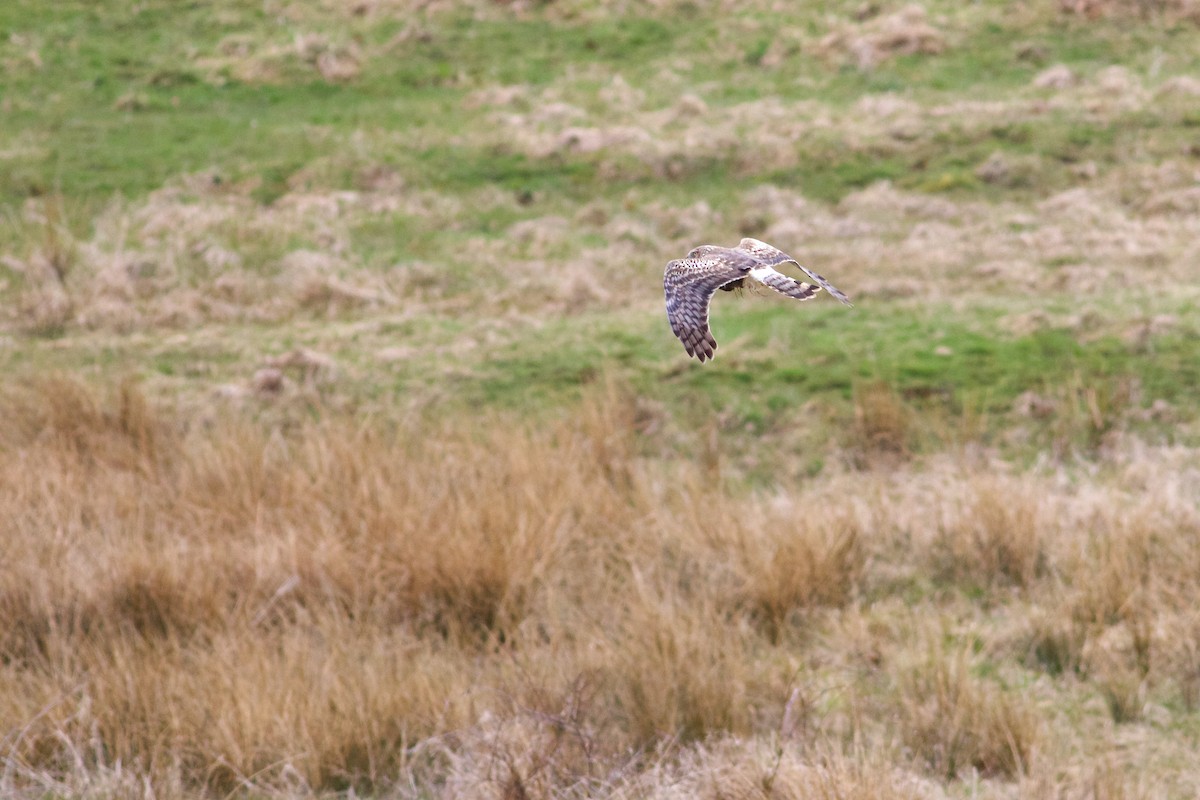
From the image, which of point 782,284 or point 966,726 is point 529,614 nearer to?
point 966,726

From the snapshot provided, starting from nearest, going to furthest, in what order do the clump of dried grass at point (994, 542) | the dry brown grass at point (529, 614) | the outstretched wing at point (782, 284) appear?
the outstretched wing at point (782, 284)
the dry brown grass at point (529, 614)
the clump of dried grass at point (994, 542)

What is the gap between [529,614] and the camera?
6578 mm

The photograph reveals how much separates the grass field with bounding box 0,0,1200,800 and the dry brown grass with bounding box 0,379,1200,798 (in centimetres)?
3

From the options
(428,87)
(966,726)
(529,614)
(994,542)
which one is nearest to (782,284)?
(966,726)

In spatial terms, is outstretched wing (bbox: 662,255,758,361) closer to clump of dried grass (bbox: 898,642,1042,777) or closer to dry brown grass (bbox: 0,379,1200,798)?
dry brown grass (bbox: 0,379,1200,798)

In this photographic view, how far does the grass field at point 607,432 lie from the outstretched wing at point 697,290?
2625 millimetres

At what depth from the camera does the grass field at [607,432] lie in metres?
5.44

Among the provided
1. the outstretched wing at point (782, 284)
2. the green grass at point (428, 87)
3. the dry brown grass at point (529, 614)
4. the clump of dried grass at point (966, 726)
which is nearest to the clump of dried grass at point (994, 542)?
the dry brown grass at point (529, 614)

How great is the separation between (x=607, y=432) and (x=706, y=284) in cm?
609

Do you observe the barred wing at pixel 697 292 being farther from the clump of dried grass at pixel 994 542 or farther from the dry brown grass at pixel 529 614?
the clump of dried grass at pixel 994 542

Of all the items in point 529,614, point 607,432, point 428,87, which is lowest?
point 529,614

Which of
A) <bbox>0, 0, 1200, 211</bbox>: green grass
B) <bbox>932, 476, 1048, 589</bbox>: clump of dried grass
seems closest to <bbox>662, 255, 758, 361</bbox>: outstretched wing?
<bbox>932, 476, 1048, 589</bbox>: clump of dried grass

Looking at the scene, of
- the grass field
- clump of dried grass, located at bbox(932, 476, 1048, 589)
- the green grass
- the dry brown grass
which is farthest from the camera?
the green grass

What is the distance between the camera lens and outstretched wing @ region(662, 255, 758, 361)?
6.89 feet
